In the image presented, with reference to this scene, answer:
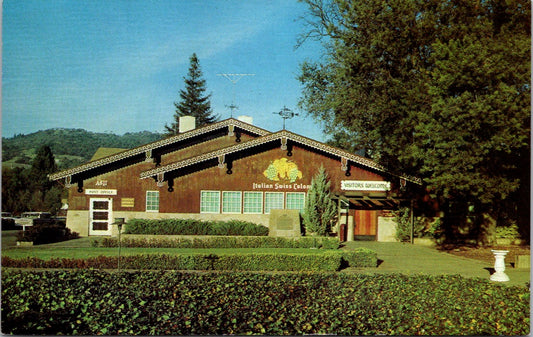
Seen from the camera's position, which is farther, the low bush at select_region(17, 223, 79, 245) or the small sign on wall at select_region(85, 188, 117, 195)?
the small sign on wall at select_region(85, 188, 117, 195)

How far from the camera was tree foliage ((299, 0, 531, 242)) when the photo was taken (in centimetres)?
1608

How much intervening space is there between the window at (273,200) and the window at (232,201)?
1.55 meters

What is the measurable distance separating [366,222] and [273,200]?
552 centimetres

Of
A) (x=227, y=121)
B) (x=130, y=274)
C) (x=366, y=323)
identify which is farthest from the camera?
(x=227, y=121)

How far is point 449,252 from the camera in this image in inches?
846

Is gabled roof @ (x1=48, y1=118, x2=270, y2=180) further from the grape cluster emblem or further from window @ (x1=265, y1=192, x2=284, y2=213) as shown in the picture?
window @ (x1=265, y1=192, x2=284, y2=213)

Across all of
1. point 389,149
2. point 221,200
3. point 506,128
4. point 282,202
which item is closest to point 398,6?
point 389,149

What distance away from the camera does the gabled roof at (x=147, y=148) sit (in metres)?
24.6

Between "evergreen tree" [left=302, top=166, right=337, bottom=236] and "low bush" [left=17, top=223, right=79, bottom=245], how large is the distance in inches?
518

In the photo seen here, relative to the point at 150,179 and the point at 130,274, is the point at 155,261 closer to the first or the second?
the point at 130,274

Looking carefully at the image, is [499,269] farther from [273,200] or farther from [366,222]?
[273,200]

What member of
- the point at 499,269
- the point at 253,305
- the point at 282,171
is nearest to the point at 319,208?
the point at 282,171

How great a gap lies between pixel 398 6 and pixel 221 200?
45.0 feet

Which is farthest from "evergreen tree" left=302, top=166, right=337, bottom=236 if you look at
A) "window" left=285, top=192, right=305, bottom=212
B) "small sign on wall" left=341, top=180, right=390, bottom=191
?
"small sign on wall" left=341, top=180, right=390, bottom=191
